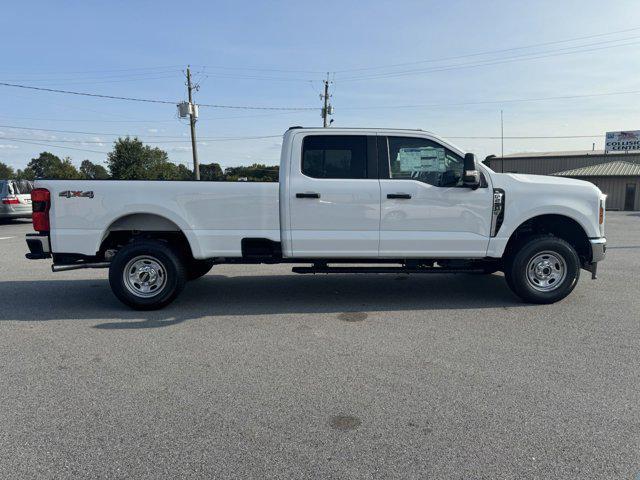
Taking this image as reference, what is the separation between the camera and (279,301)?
6.29 m

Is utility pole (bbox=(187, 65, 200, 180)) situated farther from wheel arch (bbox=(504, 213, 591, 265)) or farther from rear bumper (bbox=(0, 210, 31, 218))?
wheel arch (bbox=(504, 213, 591, 265))

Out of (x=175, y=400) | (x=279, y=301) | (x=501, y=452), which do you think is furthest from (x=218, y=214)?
(x=501, y=452)

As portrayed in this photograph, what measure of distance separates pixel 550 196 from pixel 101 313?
18.9ft

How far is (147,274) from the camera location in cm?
580

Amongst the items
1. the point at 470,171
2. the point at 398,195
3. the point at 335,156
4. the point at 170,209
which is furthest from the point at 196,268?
the point at 470,171

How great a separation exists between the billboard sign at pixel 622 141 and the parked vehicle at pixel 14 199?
49669 mm

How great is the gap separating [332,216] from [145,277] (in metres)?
2.43

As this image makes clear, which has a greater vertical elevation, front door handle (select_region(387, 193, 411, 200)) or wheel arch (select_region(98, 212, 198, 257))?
front door handle (select_region(387, 193, 411, 200))

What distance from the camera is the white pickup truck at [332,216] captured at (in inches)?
221

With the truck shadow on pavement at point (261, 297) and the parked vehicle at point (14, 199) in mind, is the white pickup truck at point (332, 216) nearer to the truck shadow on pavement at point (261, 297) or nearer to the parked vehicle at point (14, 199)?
the truck shadow on pavement at point (261, 297)

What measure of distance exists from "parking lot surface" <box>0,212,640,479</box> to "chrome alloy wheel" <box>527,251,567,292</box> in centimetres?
29

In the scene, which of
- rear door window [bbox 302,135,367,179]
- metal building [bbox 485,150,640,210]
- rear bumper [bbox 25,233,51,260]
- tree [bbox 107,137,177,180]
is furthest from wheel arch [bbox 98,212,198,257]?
tree [bbox 107,137,177,180]

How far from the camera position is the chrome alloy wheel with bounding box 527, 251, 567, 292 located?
235 inches

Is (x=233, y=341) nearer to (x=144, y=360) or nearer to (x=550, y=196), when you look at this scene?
(x=144, y=360)
